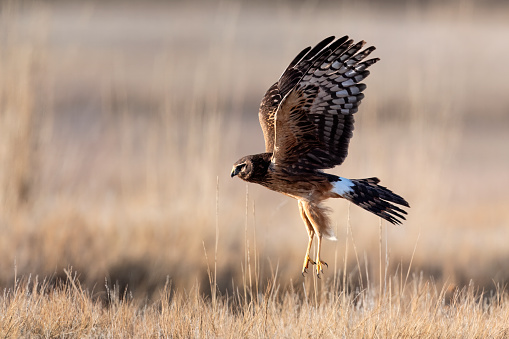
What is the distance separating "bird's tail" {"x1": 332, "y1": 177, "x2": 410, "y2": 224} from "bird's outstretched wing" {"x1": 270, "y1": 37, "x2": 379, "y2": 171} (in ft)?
0.59

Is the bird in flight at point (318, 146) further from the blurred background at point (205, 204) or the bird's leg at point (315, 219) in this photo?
the blurred background at point (205, 204)

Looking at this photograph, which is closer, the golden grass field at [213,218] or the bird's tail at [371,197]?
the bird's tail at [371,197]

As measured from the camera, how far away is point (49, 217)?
614 cm

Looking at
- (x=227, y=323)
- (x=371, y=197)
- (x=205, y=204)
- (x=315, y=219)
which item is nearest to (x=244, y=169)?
(x=315, y=219)

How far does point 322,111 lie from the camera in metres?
3.84

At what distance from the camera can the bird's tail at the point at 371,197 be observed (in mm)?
3682

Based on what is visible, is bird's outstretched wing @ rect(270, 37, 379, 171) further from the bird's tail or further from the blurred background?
the blurred background

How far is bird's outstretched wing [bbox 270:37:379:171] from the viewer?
3627 millimetres

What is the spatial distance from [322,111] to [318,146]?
19 cm

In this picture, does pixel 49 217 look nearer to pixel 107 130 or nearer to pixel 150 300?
pixel 150 300

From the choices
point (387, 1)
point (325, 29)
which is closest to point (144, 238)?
point (325, 29)

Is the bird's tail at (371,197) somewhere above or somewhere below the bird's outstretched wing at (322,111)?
below

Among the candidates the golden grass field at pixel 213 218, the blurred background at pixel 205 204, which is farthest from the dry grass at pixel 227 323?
the blurred background at pixel 205 204

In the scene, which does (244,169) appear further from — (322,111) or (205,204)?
(205,204)
